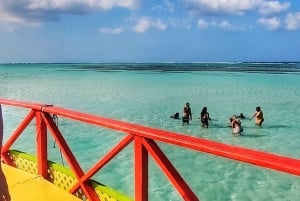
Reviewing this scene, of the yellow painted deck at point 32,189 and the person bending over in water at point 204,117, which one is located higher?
the yellow painted deck at point 32,189

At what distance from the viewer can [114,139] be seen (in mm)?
13672

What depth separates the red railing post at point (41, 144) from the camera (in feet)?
13.8

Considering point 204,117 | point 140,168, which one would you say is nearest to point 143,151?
point 140,168

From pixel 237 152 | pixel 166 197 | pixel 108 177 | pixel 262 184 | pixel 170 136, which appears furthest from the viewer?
pixel 108 177

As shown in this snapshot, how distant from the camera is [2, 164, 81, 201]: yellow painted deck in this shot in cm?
388

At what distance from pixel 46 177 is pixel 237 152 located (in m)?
2.99

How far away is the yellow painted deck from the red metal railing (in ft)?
0.41

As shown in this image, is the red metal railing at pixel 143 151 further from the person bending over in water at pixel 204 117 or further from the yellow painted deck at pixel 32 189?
the person bending over in water at pixel 204 117

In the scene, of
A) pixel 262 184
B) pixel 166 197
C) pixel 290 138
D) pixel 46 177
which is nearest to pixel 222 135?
pixel 290 138

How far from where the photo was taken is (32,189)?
13.4ft

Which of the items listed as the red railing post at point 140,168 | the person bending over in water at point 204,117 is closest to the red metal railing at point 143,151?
the red railing post at point 140,168

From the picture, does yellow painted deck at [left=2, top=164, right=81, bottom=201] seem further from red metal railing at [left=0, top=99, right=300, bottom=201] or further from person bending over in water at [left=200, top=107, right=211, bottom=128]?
person bending over in water at [left=200, top=107, right=211, bottom=128]

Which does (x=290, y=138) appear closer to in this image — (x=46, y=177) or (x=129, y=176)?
(x=129, y=176)

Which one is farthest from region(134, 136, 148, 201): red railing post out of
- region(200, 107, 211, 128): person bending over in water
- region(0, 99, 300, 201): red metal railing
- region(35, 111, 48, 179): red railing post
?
region(200, 107, 211, 128): person bending over in water
